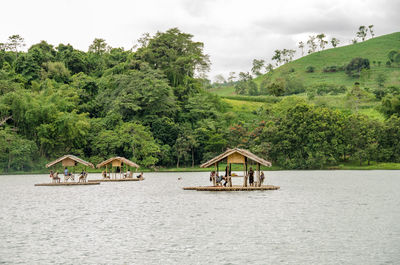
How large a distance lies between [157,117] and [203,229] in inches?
2689

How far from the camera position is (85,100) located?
319ft

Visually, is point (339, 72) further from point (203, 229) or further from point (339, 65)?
point (203, 229)

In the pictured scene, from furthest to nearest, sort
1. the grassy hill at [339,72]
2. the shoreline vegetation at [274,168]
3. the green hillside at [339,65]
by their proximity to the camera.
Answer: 1. the green hillside at [339,65]
2. the grassy hill at [339,72]
3. the shoreline vegetation at [274,168]

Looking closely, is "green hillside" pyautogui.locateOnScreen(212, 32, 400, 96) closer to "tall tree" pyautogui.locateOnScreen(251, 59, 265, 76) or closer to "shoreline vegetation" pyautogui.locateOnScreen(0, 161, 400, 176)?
"tall tree" pyautogui.locateOnScreen(251, 59, 265, 76)

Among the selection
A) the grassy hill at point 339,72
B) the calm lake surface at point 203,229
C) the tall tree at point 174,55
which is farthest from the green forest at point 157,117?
the calm lake surface at point 203,229

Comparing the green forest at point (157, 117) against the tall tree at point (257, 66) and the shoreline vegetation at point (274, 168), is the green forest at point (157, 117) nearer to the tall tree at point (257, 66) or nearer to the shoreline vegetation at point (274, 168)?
the shoreline vegetation at point (274, 168)

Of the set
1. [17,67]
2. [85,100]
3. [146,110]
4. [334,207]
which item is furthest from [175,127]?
[334,207]

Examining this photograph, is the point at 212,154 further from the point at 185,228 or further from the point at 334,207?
the point at 185,228

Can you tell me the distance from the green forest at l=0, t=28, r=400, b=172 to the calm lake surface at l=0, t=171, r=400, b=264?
1520 inches

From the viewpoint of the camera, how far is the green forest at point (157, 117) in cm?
8031

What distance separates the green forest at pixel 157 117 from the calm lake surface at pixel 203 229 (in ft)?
127

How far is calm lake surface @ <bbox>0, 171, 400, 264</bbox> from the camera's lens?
18.4 metres

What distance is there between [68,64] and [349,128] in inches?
2538

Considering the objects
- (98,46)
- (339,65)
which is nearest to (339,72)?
(339,65)
